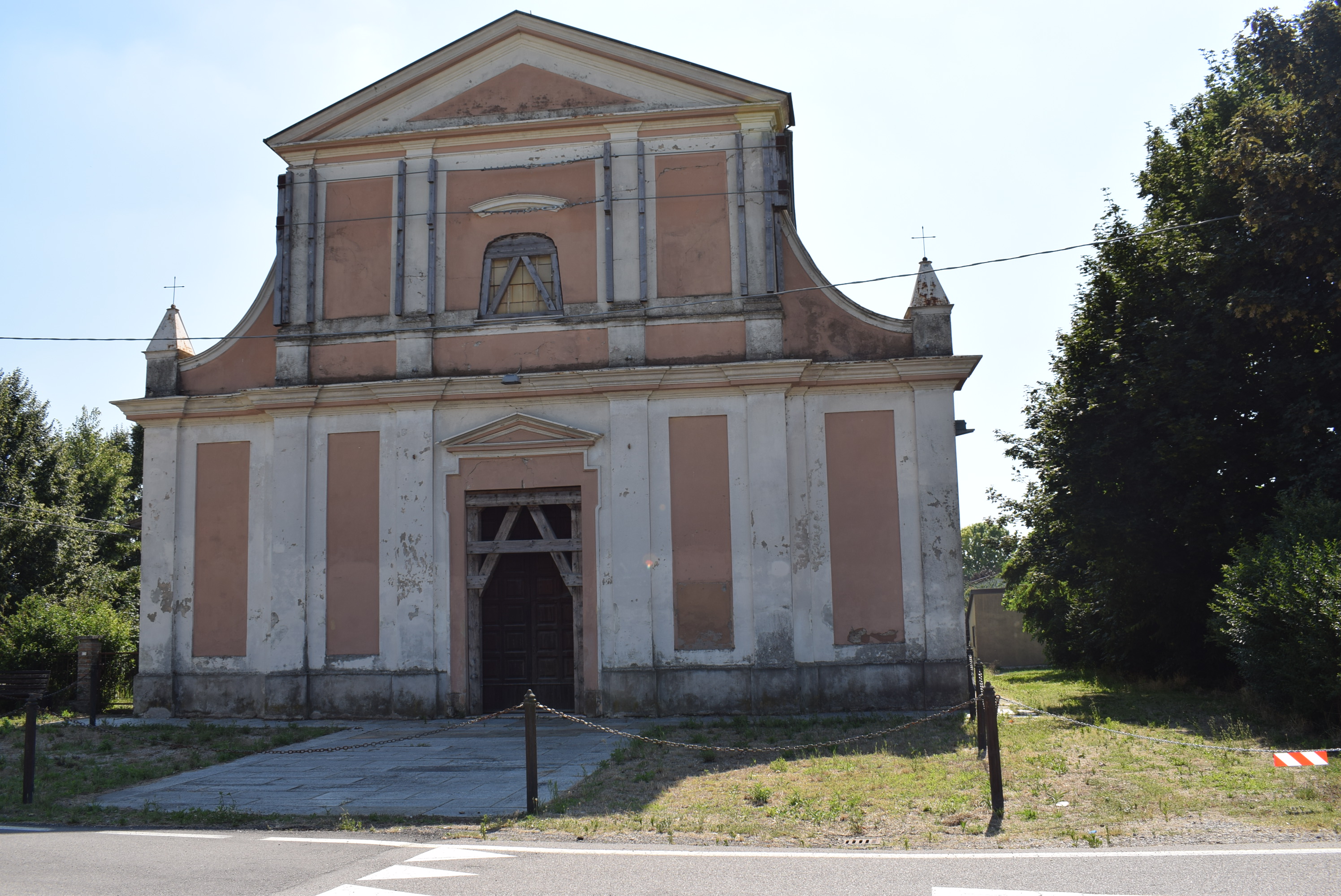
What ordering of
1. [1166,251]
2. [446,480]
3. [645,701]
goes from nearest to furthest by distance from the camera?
1. [645,701]
2. [446,480]
3. [1166,251]

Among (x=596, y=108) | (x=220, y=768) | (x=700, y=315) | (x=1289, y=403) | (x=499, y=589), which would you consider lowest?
(x=220, y=768)

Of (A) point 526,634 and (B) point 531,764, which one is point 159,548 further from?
(B) point 531,764

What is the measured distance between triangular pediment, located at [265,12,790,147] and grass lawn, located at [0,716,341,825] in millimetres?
9284

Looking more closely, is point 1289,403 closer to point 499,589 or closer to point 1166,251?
point 1166,251

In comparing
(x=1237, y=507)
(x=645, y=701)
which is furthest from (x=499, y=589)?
(x=1237, y=507)

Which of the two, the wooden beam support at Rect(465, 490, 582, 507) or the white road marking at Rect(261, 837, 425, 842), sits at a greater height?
the wooden beam support at Rect(465, 490, 582, 507)

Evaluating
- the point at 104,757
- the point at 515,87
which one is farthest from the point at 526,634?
the point at 515,87

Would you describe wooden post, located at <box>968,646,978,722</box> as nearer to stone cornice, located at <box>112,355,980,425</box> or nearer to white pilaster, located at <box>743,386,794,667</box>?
white pilaster, located at <box>743,386,794,667</box>

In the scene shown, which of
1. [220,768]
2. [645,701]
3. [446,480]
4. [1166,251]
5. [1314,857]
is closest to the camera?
[1314,857]

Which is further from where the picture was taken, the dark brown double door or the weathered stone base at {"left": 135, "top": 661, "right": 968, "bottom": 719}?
the dark brown double door

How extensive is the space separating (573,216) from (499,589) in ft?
19.6

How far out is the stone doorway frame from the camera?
→ 15094 millimetres

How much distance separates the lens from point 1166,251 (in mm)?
16625

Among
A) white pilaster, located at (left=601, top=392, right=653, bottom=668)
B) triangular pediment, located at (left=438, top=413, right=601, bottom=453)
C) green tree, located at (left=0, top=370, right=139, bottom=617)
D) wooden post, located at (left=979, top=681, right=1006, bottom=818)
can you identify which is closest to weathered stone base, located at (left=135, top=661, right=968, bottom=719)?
white pilaster, located at (left=601, top=392, right=653, bottom=668)
